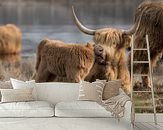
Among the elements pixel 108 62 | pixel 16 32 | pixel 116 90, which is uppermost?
pixel 16 32

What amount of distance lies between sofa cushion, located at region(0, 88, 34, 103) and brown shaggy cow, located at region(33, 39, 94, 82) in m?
0.75

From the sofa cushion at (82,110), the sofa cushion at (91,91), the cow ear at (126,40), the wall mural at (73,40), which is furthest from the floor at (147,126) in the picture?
the cow ear at (126,40)

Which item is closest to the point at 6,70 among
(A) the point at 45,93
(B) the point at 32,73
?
(B) the point at 32,73

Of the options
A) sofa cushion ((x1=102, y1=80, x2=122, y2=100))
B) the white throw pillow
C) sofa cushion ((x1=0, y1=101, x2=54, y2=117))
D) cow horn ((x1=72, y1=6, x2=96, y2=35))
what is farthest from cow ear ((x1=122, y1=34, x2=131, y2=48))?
sofa cushion ((x1=0, y1=101, x2=54, y2=117))

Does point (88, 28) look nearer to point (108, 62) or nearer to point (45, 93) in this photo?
point (108, 62)

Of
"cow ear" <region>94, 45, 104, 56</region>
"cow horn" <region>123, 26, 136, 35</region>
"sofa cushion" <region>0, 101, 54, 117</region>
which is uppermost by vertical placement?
"cow horn" <region>123, 26, 136, 35</region>

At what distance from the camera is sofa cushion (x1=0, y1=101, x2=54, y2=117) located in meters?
4.57

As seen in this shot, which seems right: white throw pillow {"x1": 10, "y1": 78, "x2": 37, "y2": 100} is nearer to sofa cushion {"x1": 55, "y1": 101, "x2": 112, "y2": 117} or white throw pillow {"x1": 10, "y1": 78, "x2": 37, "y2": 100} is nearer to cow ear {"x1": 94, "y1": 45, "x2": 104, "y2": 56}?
sofa cushion {"x1": 55, "y1": 101, "x2": 112, "y2": 117}

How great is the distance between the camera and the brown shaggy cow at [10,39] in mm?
5543

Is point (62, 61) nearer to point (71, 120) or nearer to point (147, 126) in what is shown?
point (71, 120)

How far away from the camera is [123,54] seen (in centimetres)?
559

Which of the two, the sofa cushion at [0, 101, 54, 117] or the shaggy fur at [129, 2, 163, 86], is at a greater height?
the shaggy fur at [129, 2, 163, 86]

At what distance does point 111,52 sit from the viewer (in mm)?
5527

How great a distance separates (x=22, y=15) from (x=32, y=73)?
2.80ft
